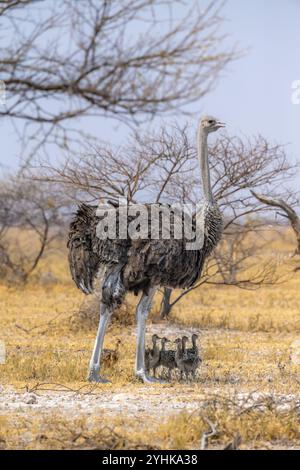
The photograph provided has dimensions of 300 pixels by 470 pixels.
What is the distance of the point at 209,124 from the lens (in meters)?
10.0

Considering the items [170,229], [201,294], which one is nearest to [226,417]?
[170,229]

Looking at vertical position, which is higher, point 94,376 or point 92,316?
point 92,316

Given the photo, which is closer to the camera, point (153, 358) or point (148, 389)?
point (148, 389)

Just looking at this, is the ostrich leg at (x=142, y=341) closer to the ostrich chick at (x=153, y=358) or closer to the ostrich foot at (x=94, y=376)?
the ostrich chick at (x=153, y=358)

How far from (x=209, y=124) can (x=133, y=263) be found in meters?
1.80

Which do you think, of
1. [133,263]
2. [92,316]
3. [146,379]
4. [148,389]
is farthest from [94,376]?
[92,316]

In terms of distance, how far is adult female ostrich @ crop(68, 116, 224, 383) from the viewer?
30.0 feet

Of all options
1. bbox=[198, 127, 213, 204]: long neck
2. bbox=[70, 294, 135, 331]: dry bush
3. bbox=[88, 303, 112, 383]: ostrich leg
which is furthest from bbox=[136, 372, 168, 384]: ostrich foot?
bbox=[70, 294, 135, 331]: dry bush

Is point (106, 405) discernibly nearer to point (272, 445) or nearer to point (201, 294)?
point (272, 445)

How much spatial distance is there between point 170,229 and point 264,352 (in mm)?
3474

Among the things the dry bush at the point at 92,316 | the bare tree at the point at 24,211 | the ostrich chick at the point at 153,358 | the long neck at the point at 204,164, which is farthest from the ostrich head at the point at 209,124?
the bare tree at the point at 24,211

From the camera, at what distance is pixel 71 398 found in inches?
330

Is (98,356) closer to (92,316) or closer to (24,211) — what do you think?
(92,316)
